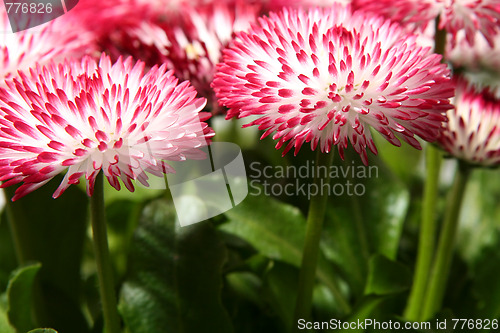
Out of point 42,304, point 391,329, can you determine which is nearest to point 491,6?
point 391,329

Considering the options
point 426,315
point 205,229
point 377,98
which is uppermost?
point 377,98

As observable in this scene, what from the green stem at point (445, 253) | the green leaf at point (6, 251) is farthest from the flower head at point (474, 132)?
the green leaf at point (6, 251)

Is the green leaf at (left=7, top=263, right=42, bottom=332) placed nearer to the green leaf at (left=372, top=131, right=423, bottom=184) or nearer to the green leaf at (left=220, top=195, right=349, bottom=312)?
the green leaf at (left=220, top=195, right=349, bottom=312)

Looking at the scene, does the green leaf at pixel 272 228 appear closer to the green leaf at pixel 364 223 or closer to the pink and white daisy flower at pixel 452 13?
the green leaf at pixel 364 223

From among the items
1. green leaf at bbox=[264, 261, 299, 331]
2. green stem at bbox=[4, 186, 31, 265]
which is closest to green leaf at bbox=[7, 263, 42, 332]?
green stem at bbox=[4, 186, 31, 265]

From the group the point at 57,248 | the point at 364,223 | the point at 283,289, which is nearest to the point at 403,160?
the point at 364,223

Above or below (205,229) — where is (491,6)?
above

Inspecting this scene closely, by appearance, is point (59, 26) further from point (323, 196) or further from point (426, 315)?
point (426, 315)
